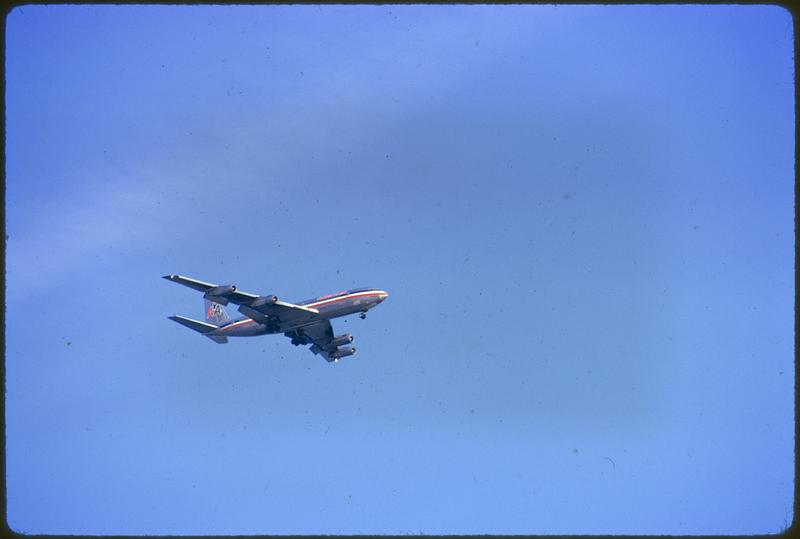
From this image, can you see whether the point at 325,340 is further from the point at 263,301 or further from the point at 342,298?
the point at 263,301

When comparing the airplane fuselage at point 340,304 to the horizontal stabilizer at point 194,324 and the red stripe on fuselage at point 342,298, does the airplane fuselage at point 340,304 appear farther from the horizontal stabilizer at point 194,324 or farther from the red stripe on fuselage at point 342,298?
the horizontal stabilizer at point 194,324

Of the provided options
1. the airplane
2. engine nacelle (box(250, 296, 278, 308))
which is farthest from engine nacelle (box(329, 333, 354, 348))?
engine nacelle (box(250, 296, 278, 308))

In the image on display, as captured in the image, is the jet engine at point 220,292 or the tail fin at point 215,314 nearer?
the jet engine at point 220,292

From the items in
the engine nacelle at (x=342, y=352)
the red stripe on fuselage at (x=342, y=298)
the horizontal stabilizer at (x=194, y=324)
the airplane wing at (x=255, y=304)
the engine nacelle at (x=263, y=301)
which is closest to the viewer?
the airplane wing at (x=255, y=304)

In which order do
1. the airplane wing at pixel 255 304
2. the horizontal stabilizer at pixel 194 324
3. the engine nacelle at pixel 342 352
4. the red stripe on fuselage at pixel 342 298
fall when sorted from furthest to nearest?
the engine nacelle at pixel 342 352 < the horizontal stabilizer at pixel 194 324 < the red stripe on fuselage at pixel 342 298 < the airplane wing at pixel 255 304

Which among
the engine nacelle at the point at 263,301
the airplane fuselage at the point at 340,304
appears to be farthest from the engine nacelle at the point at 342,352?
the engine nacelle at the point at 263,301

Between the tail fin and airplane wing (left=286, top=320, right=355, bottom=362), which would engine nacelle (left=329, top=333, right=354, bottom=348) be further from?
the tail fin

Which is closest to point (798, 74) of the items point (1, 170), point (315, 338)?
point (1, 170)

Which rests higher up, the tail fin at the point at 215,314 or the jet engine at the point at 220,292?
the tail fin at the point at 215,314
